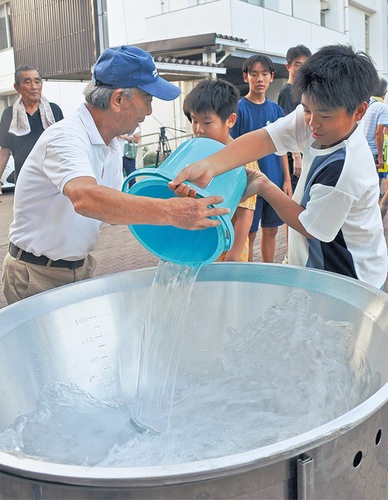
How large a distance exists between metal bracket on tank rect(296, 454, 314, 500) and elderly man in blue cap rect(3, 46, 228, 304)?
94 centimetres

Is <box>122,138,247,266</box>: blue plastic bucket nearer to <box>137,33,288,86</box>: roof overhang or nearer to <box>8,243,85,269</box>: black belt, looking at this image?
<box>8,243,85,269</box>: black belt

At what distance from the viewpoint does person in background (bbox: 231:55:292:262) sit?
3627 millimetres

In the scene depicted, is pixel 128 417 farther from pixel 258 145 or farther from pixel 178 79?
pixel 178 79

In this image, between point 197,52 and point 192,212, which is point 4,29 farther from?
point 192,212

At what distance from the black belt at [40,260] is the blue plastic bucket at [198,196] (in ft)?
1.23

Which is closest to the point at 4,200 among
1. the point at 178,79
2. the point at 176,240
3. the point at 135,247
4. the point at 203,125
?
the point at 178,79

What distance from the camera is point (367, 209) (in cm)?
162

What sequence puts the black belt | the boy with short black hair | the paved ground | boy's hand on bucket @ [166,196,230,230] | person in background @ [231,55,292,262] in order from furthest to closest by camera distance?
1. the paved ground
2. person in background @ [231,55,292,262]
3. the black belt
4. the boy with short black hair
5. boy's hand on bucket @ [166,196,230,230]

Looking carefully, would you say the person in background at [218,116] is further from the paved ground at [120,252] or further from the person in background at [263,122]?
the paved ground at [120,252]

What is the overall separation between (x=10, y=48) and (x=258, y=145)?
1562cm

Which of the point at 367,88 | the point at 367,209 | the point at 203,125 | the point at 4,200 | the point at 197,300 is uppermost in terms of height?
the point at 367,88

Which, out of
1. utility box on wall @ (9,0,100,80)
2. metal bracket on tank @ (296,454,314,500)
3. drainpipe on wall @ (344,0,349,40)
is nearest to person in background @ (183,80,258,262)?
metal bracket on tank @ (296,454,314,500)

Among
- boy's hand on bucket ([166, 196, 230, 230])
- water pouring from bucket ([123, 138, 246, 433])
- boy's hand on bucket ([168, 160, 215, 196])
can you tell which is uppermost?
boy's hand on bucket ([168, 160, 215, 196])

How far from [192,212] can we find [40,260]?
79cm
